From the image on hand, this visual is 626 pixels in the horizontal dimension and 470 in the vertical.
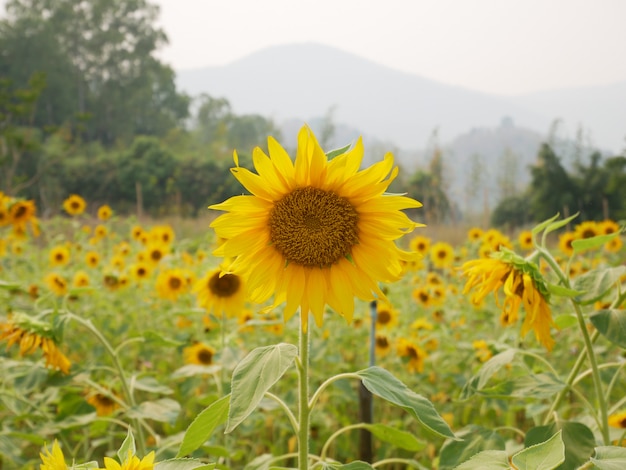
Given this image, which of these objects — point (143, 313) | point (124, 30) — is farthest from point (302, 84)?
point (143, 313)

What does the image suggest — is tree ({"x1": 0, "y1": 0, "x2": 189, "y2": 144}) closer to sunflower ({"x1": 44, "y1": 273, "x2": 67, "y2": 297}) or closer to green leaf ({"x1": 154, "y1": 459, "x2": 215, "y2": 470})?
sunflower ({"x1": 44, "y1": 273, "x2": 67, "y2": 297})

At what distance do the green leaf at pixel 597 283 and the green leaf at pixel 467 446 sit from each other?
310mm

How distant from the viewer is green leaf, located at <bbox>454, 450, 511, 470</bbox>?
74 centimetres

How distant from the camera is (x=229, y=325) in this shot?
2.55 meters

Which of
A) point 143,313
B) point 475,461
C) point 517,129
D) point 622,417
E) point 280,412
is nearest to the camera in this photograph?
point 475,461

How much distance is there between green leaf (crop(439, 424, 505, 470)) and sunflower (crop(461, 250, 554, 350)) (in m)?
0.21

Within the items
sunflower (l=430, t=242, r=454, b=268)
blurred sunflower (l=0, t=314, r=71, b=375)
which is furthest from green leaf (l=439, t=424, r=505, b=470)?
sunflower (l=430, t=242, r=454, b=268)

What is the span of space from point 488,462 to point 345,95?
620 feet

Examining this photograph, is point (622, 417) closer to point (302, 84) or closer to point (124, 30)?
point (124, 30)

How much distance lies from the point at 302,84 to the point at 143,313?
188883 mm

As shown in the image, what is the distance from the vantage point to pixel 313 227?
3.01 feet

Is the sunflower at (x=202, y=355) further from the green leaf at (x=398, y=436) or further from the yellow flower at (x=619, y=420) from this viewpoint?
the yellow flower at (x=619, y=420)

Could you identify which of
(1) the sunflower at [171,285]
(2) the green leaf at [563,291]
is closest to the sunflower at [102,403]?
(1) the sunflower at [171,285]

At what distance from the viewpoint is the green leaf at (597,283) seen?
1005 mm
